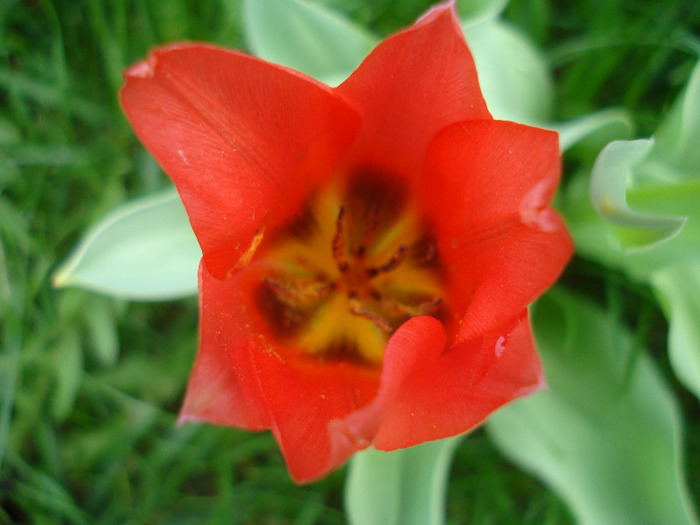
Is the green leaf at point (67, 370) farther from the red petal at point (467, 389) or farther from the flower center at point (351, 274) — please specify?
the red petal at point (467, 389)

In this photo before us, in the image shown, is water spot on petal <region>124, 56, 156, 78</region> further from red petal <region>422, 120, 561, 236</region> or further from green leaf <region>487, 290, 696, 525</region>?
green leaf <region>487, 290, 696, 525</region>

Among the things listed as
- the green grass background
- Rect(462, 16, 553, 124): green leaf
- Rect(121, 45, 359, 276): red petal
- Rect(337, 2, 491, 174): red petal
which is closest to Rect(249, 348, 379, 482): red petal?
Rect(121, 45, 359, 276): red petal

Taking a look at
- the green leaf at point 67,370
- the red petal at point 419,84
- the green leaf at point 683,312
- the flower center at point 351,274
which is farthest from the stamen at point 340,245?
the green leaf at point 67,370

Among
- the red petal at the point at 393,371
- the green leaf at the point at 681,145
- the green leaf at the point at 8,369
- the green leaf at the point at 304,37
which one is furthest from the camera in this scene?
the green leaf at the point at 8,369

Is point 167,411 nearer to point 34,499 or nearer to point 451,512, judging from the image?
point 34,499

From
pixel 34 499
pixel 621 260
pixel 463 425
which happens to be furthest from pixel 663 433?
pixel 34 499
